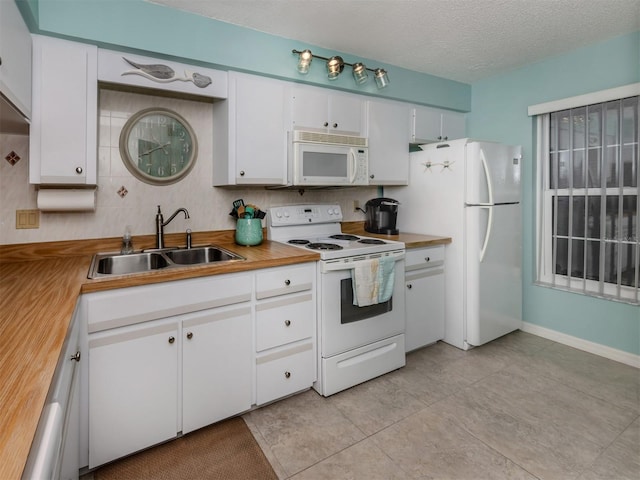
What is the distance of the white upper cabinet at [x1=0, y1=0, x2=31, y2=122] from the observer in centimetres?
130

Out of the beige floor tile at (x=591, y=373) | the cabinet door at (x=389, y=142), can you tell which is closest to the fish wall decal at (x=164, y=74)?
the cabinet door at (x=389, y=142)

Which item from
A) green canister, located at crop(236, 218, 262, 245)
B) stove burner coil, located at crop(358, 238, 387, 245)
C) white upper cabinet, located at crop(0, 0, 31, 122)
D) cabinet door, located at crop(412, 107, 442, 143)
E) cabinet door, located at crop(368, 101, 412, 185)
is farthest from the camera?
cabinet door, located at crop(412, 107, 442, 143)

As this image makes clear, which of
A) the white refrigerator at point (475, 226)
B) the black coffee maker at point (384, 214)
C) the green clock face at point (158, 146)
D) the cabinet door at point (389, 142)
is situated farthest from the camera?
the black coffee maker at point (384, 214)

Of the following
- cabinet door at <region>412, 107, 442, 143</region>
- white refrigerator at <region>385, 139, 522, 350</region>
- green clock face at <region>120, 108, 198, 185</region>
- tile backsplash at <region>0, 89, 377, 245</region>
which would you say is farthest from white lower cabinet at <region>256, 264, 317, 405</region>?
cabinet door at <region>412, 107, 442, 143</region>

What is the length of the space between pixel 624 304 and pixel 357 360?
2.12 metres

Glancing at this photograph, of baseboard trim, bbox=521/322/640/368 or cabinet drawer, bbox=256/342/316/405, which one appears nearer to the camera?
cabinet drawer, bbox=256/342/316/405

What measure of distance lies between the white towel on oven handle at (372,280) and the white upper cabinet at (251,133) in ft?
2.75

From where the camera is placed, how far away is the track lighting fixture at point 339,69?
8.13 feet

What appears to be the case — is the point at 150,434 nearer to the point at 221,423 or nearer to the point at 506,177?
the point at 221,423

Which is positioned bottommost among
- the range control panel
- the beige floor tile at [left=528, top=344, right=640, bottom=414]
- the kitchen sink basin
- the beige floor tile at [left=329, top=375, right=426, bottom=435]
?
the beige floor tile at [left=329, top=375, right=426, bottom=435]

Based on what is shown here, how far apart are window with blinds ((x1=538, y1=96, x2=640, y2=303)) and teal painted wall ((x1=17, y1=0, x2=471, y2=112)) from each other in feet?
5.59

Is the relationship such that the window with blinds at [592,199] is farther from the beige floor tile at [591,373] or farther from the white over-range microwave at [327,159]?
the white over-range microwave at [327,159]

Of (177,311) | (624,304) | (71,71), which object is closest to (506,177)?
(624,304)

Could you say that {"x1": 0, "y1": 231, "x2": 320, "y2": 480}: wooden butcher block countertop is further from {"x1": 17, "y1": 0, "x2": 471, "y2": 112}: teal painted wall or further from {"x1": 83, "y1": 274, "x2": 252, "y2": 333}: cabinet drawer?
{"x1": 17, "y1": 0, "x2": 471, "y2": 112}: teal painted wall
